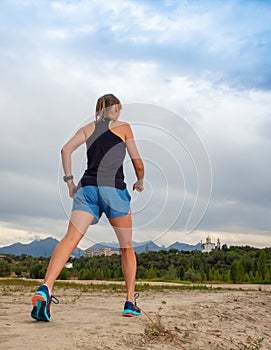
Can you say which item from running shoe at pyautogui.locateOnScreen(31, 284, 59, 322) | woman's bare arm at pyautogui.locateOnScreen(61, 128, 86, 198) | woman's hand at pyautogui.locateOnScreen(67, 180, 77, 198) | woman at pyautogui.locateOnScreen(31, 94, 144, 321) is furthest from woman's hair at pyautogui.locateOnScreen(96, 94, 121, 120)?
running shoe at pyautogui.locateOnScreen(31, 284, 59, 322)

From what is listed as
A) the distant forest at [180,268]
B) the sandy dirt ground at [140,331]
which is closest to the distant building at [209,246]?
the distant forest at [180,268]

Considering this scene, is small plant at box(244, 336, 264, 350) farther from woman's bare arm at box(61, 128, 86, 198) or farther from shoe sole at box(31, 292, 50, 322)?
woman's bare arm at box(61, 128, 86, 198)

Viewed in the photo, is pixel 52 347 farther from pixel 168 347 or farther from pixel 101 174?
pixel 101 174

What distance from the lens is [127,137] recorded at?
16.4 ft

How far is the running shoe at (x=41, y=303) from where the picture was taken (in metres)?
4.38

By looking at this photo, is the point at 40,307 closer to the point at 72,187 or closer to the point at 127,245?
the point at 127,245

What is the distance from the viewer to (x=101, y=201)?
4812 millimetres

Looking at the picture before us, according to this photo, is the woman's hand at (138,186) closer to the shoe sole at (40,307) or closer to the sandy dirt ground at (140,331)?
the sandy dirt ground at (140,331)

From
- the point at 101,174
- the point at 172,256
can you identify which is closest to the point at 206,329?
the point at 101,174

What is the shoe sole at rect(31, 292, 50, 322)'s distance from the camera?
172 inches

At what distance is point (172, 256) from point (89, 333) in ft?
103

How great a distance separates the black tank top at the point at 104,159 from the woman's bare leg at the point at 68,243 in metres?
0.34

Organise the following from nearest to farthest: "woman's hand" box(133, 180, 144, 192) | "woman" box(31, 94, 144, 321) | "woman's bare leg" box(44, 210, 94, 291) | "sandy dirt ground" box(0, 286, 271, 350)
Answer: "sandy dirt ground" box(0, 286, 271, 350) < "woman's bare leg" box(44, 210, 94, 291) < "woman" box(31, 94, 144, 321) < "woman's hand" box(133, 180, 144, 192)

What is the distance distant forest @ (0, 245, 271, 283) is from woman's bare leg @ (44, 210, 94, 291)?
1941 centimetres
